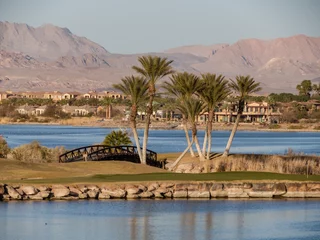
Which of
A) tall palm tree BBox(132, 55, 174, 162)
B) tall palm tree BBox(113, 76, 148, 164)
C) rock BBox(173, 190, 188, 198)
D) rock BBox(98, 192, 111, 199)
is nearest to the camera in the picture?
rock BBox(98, 192, 111, 199)

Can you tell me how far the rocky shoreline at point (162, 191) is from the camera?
1720 inches

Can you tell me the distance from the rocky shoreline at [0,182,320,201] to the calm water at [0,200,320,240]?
1.02 m

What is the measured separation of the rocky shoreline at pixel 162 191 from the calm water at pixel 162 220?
1.02 meters

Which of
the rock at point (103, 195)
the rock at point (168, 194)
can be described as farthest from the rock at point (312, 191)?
the rock at point (103, 195)

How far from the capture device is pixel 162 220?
128ft

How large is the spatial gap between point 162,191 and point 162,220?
688cm

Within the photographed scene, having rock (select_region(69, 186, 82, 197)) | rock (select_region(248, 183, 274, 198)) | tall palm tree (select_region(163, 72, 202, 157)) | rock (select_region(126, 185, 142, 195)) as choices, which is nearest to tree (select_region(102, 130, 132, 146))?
tall palm tree (select_region(163, 72, 202, 157))

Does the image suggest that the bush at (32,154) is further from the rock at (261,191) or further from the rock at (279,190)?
the rock at (279,190)

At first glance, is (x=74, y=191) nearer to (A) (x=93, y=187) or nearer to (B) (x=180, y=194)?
(A) (x=93, y=187)

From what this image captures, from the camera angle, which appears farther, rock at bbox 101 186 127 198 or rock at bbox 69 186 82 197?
rock at bbox 101 186 127 198

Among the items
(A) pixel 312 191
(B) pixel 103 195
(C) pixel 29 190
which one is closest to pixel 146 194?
(B) pixel 103 195

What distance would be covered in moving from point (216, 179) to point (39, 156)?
58.5ft

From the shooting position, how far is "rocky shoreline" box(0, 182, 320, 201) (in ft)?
143

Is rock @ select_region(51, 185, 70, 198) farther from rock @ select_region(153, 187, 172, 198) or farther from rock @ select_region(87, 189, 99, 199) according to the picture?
rock @ select_region(153, 187, 172, 198)
